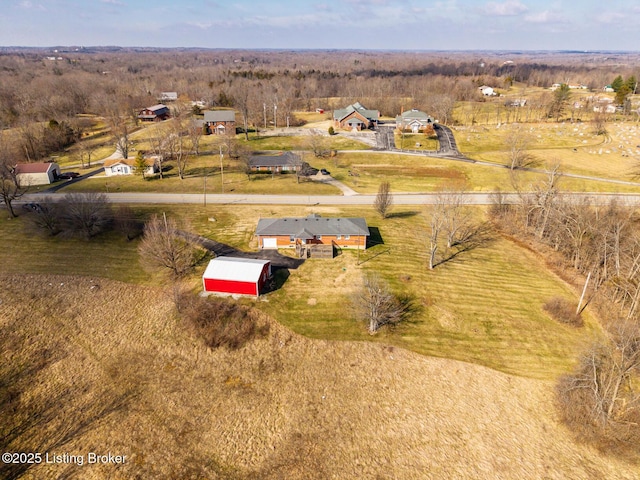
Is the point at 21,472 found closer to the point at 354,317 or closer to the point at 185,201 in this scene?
the point at 354,317

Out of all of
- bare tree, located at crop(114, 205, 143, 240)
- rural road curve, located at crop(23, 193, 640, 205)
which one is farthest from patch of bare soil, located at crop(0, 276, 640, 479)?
rural road curve, located at crop(23, 193, 640, 205)

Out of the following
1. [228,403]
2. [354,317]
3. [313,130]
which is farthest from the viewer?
[313,130]

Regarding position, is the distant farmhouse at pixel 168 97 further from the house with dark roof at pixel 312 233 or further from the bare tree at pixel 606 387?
the bare tree at pixel 606 387

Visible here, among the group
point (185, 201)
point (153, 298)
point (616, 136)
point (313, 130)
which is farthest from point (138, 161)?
point (616, 136)

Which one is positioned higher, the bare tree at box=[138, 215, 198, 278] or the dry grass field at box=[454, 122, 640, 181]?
the dry grass field at box=[454, 122, 640, 181]

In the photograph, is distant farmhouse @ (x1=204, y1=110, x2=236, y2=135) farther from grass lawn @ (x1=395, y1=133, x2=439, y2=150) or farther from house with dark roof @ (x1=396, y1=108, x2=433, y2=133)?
house with dark roof @ (x1=396, y1=108, x2=433, y2=133)

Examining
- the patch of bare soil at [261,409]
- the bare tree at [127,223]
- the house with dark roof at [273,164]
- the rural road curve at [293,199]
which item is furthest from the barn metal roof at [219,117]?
the patch of bare soil at [261,409]
